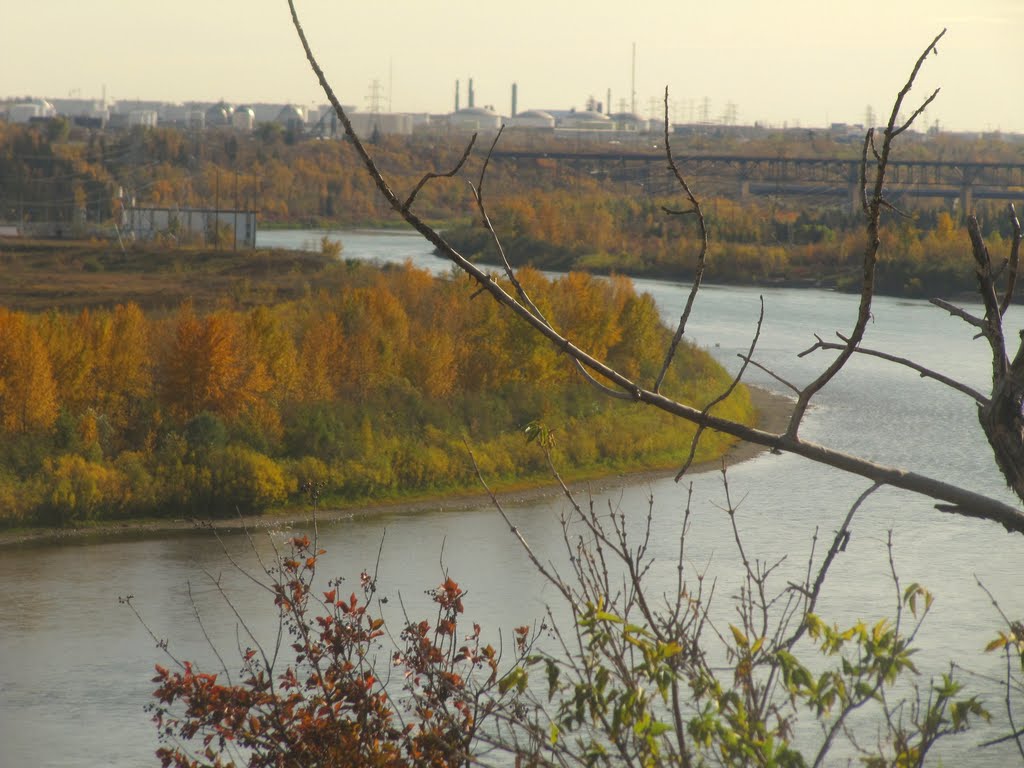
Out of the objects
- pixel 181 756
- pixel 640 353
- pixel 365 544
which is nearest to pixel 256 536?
pixel 365 544

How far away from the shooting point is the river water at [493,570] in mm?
4891

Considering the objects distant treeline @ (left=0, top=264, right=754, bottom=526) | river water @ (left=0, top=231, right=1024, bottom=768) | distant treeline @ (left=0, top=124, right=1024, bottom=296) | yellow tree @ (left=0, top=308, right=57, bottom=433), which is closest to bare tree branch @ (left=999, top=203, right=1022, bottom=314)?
river water @ (left=0, top=231, right=1024, bottom=768)

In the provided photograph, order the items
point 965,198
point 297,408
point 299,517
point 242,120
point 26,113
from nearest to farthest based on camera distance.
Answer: point 299,517
point 297,408
point 965,198
point 26,113
point 242,120

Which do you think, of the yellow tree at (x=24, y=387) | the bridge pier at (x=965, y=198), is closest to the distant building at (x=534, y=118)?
the bridge pier at (x=965, y=198)

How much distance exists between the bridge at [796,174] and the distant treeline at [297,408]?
51.5ft

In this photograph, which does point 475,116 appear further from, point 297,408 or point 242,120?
point 297,408

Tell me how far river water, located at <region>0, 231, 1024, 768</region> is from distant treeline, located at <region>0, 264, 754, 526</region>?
19.5 inches

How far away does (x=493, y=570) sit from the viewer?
22.0 ft

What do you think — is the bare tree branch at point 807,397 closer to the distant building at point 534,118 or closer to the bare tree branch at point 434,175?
the bare tree branch at point 434,175

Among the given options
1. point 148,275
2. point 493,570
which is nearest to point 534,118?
point 148,275

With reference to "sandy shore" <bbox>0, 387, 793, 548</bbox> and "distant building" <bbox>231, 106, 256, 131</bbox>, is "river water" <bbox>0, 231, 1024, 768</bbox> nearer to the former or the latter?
"sandy shore" <bbox>0, 387, 793, 548</bbox>

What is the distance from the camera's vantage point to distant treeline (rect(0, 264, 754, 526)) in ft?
27.3

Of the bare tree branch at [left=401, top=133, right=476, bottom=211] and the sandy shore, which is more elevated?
the bare tree branch at [left=401, top=133, right=476, bottom=211]

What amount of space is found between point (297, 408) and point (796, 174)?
78.6 feet
